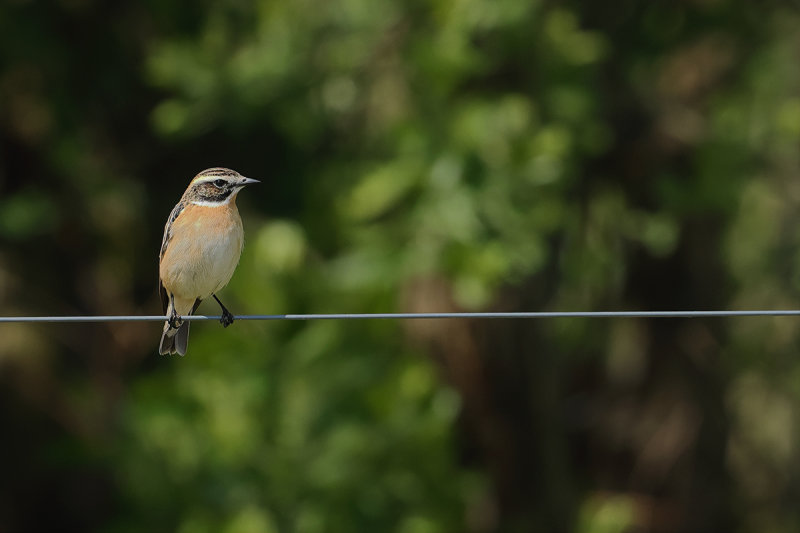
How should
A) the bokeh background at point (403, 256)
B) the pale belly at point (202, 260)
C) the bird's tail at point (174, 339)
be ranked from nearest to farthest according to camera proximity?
1. the pale belly at point (202, 260)
2. the bird's tail at point (174, 339)
3. the bokeh background at point (403, 256)

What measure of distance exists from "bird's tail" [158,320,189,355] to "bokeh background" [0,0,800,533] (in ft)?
10.1

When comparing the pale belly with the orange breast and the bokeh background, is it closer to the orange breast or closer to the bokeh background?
the orange breast

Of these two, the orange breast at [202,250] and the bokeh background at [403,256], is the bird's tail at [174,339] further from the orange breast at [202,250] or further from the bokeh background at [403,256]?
the bokeh background at [403,256]

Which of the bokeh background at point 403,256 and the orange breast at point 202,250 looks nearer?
the orange breast at point 202,250

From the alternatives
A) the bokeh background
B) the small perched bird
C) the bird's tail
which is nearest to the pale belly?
the small perched bird

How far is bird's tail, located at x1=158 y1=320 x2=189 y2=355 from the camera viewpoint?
815 cm

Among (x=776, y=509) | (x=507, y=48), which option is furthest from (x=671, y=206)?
(x=776, y=509)

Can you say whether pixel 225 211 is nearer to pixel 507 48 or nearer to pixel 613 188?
pixel 507 48

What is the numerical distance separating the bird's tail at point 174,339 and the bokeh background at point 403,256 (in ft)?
10.1

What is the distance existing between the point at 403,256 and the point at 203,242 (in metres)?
4.18

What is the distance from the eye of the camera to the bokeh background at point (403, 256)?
38.2 feet

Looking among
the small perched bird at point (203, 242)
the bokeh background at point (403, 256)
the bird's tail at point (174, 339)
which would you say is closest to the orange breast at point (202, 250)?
the small perched bird at point (203, 242)

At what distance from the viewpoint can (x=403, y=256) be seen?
→ 11562 millimetres

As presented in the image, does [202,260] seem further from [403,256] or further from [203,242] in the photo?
[403,256]
